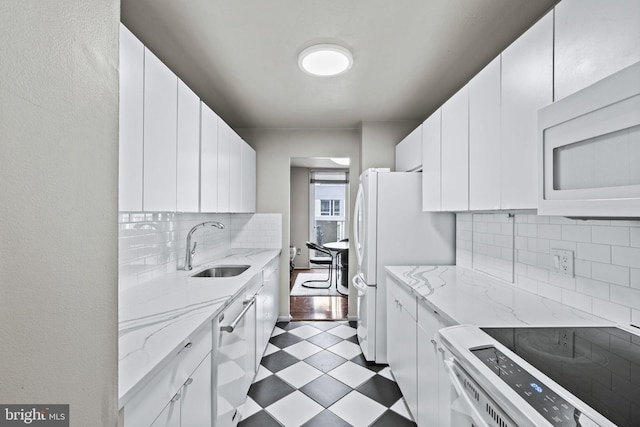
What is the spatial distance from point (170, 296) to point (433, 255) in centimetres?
202

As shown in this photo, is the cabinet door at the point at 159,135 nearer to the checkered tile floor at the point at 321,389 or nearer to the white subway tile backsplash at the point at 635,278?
the checkered tile floor at the point at 321,389

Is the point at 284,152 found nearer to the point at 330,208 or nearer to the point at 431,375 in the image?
the point at 431,375

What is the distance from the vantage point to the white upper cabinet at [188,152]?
1.68 meters

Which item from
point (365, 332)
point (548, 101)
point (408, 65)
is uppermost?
point (408, 65)

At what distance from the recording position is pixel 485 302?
5.03 ft

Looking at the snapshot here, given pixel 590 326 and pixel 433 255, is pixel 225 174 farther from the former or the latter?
pixel 590 326

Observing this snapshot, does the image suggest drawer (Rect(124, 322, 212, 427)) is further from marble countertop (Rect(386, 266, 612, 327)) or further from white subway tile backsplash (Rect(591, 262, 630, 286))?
white subway tile backsplash (Rect(591, 262, 630, 286))

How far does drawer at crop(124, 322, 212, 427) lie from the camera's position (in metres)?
0.82

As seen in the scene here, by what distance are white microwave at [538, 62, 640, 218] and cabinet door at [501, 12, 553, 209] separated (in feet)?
0.54

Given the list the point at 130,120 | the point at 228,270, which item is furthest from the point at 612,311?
the point at 228,270

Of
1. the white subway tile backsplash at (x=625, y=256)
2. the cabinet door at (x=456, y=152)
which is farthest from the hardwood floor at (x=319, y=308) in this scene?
the white subway tile backsplash at (x=625, y=256)

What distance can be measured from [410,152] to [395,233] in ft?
2.73

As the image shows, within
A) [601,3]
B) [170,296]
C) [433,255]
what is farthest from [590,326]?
[170,296]

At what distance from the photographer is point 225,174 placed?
249 cm
